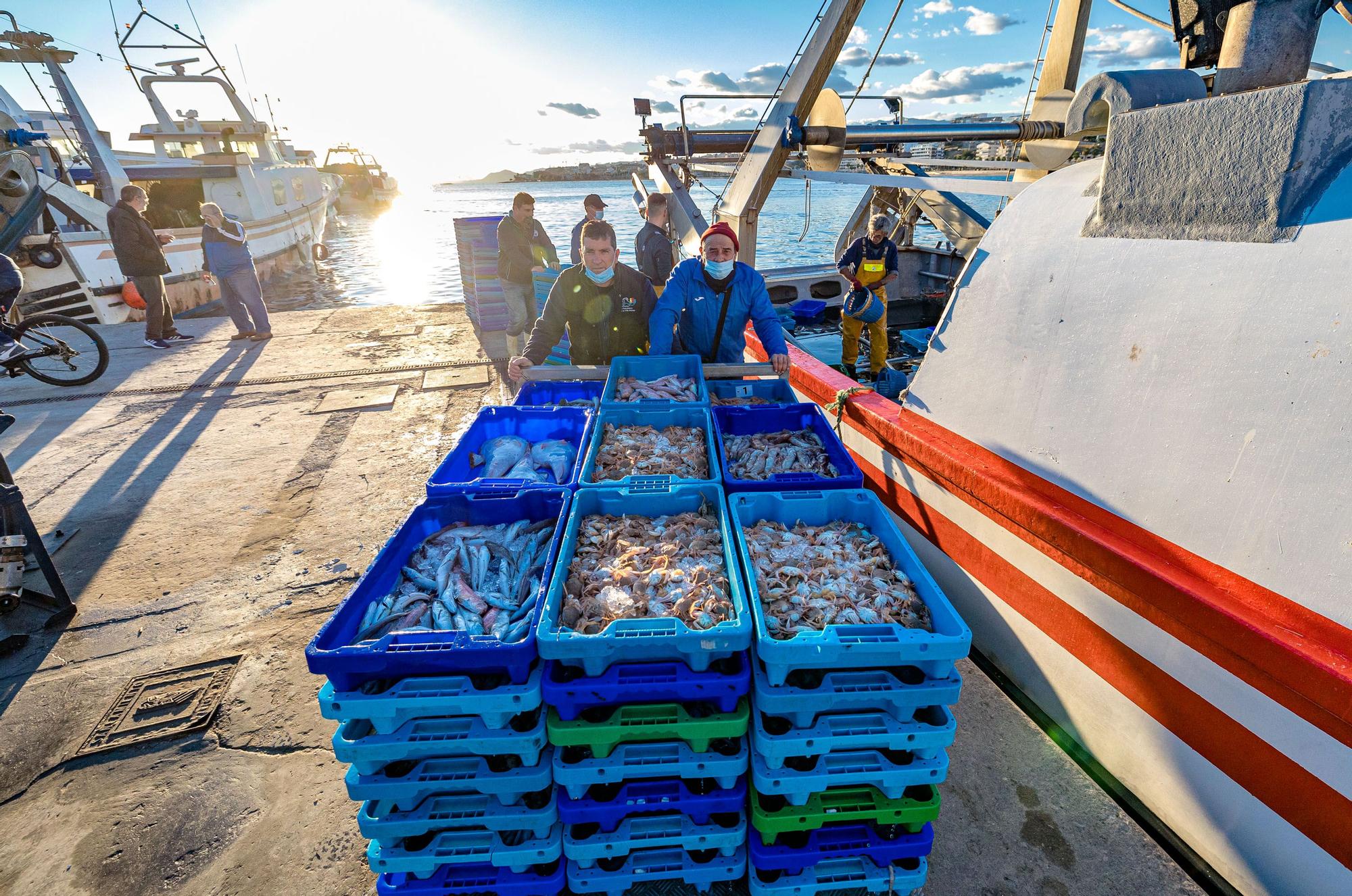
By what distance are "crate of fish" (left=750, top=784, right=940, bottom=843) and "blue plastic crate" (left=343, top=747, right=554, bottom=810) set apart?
0.78 metres

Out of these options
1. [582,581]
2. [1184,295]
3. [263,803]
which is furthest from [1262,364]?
[263,803]

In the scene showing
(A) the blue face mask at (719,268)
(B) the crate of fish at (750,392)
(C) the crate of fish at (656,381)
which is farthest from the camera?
(A) the blue face mask at (719,268)

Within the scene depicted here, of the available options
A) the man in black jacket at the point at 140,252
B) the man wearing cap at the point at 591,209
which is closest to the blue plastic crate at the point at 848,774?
the man wearing cap at the point at 591,209

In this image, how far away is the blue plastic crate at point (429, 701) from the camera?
1.82 metres

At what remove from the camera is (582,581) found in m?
2.38

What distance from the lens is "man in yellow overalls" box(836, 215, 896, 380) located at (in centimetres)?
702

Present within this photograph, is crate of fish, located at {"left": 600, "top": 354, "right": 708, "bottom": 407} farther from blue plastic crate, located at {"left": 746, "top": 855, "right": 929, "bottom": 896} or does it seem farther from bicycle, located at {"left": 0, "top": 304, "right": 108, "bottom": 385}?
bicycle, located at {"left": 0, "top": 304, "right": 108, "bottom": 385}

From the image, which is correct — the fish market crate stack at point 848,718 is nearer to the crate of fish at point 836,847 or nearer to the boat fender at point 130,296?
the crate of fish at point 836,847

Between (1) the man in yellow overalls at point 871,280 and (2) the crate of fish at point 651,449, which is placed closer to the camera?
(2) the crate of fish at point 651,449

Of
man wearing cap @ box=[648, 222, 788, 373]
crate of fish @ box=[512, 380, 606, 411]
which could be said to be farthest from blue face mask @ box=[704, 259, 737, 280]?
crate of fish @ box=[512, 380, 606, 411]

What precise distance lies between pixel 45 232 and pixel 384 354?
9.16m

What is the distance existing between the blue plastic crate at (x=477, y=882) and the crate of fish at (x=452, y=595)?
2.79 feet

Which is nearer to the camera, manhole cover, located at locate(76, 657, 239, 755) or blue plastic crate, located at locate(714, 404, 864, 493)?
blue plastic crate, located at locate(714, 404, 864, 493)

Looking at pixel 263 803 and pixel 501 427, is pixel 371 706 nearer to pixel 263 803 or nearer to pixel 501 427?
pixel 263 803
